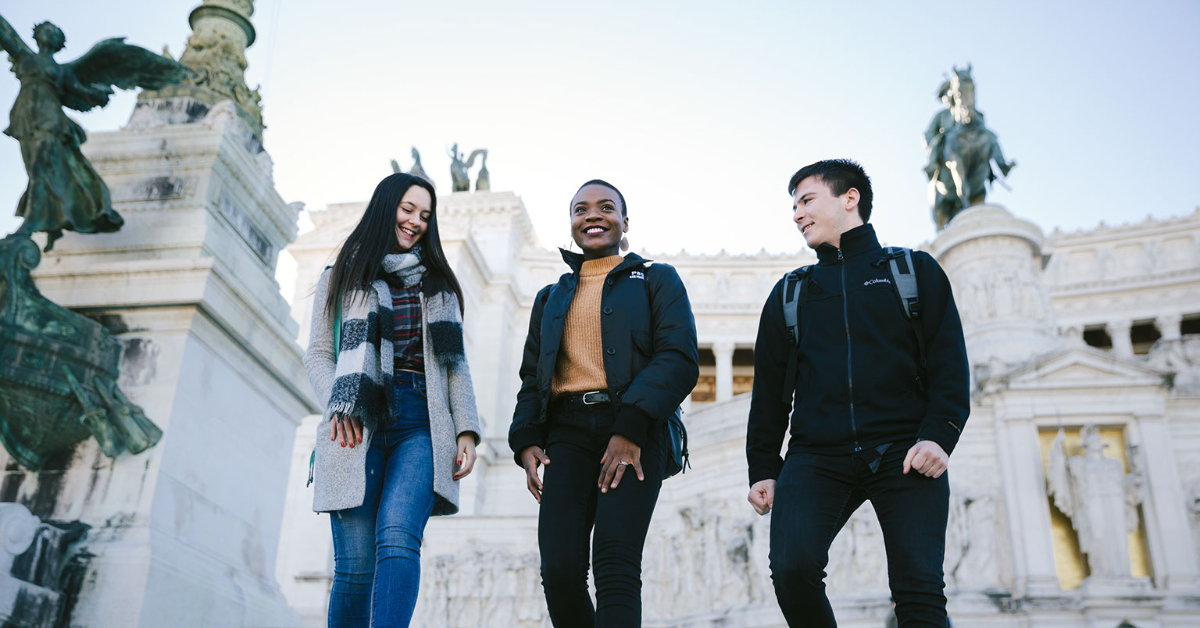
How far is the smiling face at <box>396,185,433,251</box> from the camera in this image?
4.60 metres

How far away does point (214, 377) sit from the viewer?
666 cm

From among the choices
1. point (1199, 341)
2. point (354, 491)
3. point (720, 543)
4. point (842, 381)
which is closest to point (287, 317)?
point (354, 491)

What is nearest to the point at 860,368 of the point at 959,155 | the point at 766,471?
the point at 766,471

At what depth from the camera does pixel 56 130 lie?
6430 mm

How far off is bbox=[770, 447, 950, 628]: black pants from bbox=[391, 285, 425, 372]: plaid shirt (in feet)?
5.32

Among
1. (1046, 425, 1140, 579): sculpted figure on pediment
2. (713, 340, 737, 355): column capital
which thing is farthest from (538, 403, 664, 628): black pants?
(713, 340, 737, 355): column capital

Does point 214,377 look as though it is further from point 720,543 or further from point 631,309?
point 720,543

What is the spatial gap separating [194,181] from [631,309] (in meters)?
4.20

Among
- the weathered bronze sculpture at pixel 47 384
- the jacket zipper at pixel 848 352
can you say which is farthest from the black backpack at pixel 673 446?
the weathered bronze sculpture at pixel 47 384

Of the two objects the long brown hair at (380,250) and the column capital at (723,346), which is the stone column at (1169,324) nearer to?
the column capital at (723,346)

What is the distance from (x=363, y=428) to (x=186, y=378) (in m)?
2.82

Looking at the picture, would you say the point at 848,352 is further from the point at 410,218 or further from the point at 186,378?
the point at 186,378

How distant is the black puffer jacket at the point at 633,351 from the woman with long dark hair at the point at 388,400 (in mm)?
309

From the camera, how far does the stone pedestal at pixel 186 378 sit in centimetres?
581
